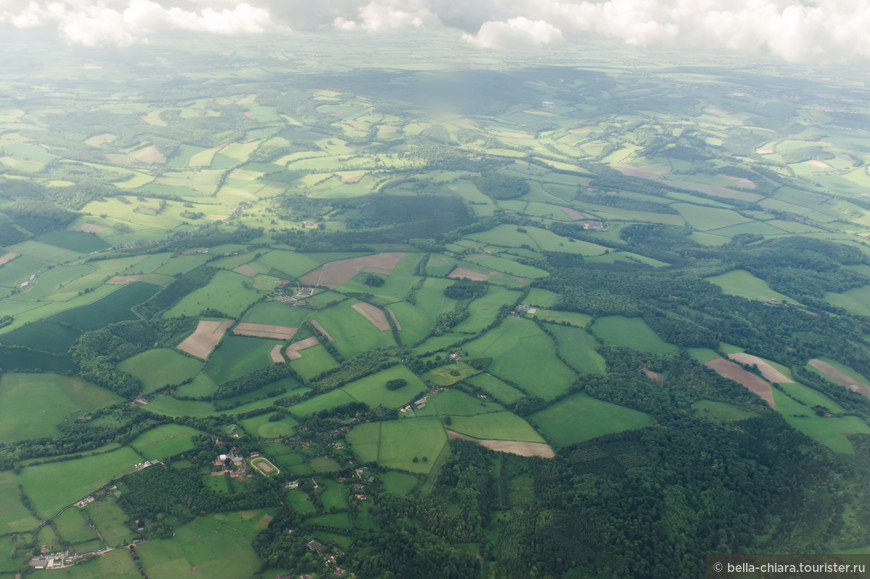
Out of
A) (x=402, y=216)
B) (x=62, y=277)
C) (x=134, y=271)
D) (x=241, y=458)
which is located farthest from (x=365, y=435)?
(x=402, y=216)

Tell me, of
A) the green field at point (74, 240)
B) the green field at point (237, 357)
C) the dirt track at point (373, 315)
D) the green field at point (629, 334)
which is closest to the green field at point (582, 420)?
the green field at point (629, 334)

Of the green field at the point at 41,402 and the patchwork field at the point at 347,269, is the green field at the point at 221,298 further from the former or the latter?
the green field at the point at 41,402

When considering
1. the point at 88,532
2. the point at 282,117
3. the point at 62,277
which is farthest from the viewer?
the point at 282,117

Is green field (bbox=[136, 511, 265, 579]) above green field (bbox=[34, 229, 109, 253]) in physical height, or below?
below

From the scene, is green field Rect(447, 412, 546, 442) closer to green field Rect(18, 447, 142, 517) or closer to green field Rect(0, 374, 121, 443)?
green field Rect(18, 447, 142, 517)

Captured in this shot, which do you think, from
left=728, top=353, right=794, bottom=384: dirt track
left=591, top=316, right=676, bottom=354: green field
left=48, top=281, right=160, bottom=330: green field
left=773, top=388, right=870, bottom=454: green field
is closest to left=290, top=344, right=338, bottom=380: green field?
left=48, top=281, right=160, bottom=330: green field

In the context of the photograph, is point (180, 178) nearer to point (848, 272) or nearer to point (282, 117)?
point (282, 117)
